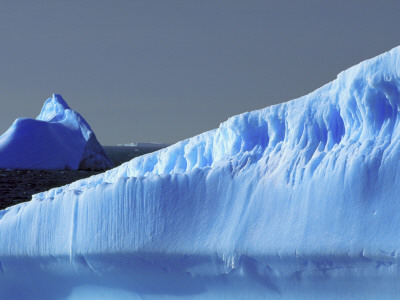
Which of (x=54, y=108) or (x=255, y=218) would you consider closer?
(x=255, y=218)

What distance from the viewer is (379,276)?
542cm

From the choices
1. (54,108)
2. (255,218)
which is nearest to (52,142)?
(54,108)

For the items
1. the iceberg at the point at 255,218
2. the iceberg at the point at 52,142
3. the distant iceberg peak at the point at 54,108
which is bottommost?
the iceberg at the point at 255,218

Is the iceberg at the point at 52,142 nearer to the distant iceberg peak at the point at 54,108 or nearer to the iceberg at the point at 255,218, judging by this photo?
the distant iceberg peak at the point at 54,108

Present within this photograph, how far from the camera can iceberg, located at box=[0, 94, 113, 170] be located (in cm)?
3139

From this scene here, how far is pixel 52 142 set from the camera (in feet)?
106

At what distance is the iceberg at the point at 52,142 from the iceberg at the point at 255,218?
80.7 ft

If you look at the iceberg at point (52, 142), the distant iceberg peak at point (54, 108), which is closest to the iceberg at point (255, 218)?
the iceberg at point (52, 142)

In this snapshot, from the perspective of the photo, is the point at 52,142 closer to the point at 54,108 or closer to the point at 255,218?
the point at 54,108

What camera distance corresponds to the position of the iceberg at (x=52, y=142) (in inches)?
1236

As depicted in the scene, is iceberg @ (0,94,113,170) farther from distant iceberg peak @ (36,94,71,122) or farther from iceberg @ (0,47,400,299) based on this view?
iceberg @ (0,47,400,299)

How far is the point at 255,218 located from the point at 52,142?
2754cm

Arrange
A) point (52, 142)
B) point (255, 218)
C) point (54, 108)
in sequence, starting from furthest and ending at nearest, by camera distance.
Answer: point (54, 108) < point (52, 142) < point (255, 218)

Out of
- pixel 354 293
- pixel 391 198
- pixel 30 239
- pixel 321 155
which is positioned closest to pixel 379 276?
pixel 354 293
